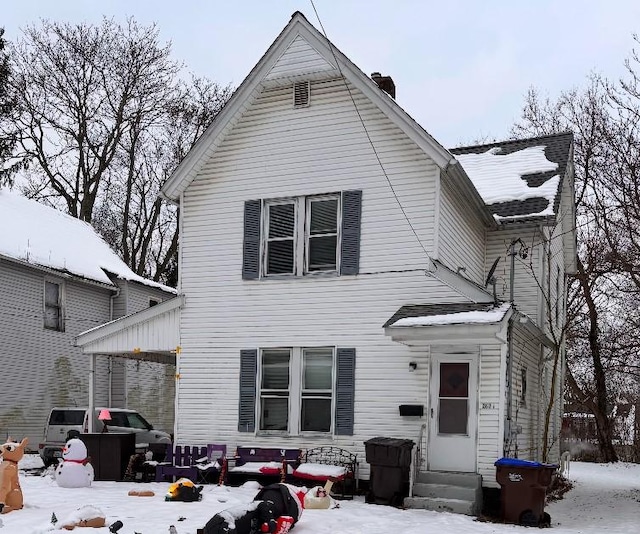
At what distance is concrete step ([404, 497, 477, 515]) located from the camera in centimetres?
1121

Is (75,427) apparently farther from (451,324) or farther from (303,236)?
(451,324)

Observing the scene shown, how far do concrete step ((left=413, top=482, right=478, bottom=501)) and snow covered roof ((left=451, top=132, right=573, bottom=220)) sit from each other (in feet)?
19.1

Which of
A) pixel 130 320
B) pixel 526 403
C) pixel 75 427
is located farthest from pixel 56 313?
pixel 526 403

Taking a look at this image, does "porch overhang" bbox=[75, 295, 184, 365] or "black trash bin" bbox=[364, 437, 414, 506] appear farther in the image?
"porch overhang" bbox=[75, 295, 184, 365]

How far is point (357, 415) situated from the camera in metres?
12.9

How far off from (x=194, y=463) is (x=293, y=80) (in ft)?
24.2

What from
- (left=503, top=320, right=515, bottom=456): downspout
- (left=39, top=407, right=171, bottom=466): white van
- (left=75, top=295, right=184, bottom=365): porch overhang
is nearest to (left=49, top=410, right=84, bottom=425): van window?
(left=39, top=407, right=171, bottom=466): white van

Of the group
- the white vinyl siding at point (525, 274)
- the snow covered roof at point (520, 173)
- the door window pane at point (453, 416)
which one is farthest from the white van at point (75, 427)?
the snow covered roof at point (520, 173)

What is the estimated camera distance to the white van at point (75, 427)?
17078 mm

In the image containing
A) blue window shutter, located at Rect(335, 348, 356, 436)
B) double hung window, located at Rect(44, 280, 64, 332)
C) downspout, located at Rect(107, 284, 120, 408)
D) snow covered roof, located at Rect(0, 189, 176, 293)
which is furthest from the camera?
downspout, located at Rect(107, 284, 120, 408)

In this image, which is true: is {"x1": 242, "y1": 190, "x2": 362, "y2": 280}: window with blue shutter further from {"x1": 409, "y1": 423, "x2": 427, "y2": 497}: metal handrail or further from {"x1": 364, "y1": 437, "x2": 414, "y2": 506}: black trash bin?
{"x1": 364, "y1": 437, "x2": 414, "y2": 506}: black trash bin

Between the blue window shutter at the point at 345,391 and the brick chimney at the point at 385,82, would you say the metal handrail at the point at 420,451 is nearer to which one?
the blue window shutter at the point at 345,391

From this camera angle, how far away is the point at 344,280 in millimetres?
13391

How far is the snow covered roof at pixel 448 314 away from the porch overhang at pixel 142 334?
15.6 feet
